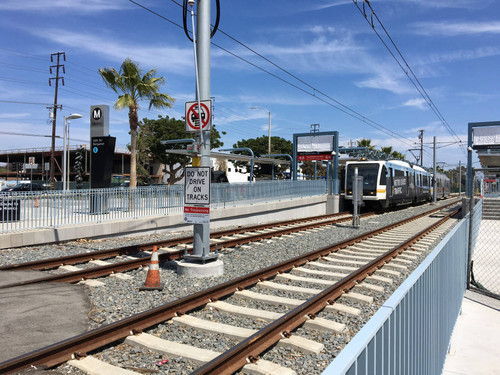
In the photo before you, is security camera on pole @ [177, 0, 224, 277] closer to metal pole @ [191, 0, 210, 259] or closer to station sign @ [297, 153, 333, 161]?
metal pole @ [191, 0, 210, 259]

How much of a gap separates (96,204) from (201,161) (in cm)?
655

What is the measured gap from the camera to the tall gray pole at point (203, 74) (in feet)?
27.9

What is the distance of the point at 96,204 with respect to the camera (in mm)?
13641

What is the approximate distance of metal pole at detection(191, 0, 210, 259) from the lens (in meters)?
8.50

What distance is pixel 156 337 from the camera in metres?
4.82

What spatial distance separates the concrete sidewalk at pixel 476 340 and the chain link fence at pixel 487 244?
0.95 metres

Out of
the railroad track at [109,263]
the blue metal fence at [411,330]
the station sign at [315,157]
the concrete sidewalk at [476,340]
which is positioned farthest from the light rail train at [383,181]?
the blue metal fence at [411,330]

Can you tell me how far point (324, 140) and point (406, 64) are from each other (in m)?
12.4

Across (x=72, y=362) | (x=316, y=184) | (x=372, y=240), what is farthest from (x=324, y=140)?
(x=72, y=362)

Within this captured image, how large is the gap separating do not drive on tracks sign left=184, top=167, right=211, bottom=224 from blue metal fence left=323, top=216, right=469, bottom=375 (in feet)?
15.0

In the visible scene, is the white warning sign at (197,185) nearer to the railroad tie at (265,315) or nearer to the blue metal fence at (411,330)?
the railroad tie at (265,315)

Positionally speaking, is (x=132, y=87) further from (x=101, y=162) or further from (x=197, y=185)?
(x=197, y=185)

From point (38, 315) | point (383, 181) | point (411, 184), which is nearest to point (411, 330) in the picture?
point (38, 315)

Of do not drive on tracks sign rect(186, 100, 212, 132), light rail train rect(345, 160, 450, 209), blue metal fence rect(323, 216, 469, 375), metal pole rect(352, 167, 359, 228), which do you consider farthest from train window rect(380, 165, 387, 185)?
blue metal fence rect(323, 216, 469, 375)
